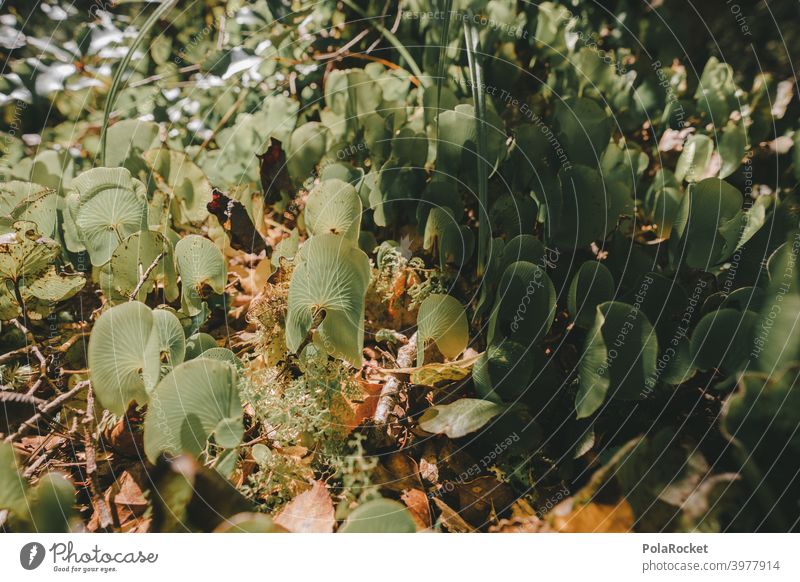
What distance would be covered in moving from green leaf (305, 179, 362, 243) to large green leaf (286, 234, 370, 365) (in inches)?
3.2

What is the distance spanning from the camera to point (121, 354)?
1.18 feet

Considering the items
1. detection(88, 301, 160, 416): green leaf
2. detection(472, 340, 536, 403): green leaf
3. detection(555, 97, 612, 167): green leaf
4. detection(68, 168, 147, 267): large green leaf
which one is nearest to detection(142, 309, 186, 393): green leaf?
detection(88, 301, 160, 416): green leaf

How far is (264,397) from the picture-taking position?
1.34 feet

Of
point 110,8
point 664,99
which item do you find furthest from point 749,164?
point 110,8

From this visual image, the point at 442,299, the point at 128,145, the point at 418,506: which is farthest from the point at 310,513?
the point at 128,145

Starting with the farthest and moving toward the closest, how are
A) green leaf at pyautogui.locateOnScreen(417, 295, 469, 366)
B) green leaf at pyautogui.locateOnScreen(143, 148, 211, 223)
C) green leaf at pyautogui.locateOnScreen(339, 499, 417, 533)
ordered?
green leaf at pyautogui.locateOnScreen(143, 148, 211, 223)
green leaf at pyautogui.locateOnScreen(417, 295, 469, 366)
green leaf at pyautogui.locateOnScreen(339, 499, 417, 533)

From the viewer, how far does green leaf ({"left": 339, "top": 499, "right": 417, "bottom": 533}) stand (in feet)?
0.97

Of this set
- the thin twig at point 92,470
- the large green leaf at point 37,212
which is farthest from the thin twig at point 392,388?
the large green leaf at point 37,212

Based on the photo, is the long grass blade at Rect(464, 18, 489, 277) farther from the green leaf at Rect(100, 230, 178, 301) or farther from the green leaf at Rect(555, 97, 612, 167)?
the green leaf at Rect(100, 230, 178, 301)

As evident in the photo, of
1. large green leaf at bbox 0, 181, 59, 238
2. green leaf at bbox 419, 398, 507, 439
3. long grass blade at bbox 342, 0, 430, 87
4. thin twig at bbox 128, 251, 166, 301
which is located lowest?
green leaf at bbox 419, 398, 507, 439

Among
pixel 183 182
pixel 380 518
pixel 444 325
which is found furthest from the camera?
pixel 183 182

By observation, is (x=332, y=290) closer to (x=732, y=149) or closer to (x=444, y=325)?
(x=444, y=325)

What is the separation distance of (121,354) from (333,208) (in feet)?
0.66

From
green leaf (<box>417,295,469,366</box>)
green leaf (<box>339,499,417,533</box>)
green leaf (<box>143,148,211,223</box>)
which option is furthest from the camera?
green leaf (<box>143,148,211,223</box>)
